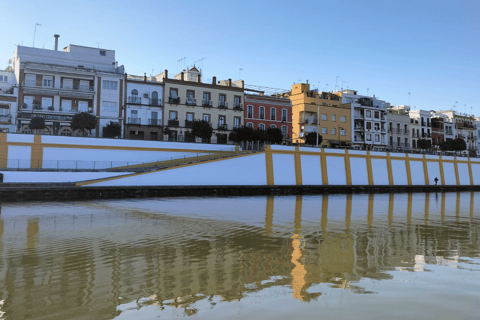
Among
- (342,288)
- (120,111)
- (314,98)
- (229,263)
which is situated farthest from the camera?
(314,98)

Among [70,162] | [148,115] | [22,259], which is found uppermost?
[148,115]

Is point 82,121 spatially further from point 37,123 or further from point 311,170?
point 311,170

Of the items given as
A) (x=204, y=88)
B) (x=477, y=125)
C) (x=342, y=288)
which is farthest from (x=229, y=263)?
(x=477, y=125)

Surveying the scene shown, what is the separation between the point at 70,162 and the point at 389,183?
38.7m

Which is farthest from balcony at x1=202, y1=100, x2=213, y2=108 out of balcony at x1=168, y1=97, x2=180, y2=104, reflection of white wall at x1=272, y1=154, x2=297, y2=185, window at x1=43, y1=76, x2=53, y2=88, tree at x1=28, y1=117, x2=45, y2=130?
tree at x1=28, y1=117, x2=45, y2=130

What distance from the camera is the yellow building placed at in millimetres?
69312

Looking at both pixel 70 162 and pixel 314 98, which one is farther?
pixel 314 98

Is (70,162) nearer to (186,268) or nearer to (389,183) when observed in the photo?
(186,268)

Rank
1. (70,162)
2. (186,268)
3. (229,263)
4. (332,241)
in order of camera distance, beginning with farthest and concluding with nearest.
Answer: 1. (70,162)
2. (332,241)
3. (229,263)
4. (186,268)

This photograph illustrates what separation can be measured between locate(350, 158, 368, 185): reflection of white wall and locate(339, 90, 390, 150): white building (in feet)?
77.7

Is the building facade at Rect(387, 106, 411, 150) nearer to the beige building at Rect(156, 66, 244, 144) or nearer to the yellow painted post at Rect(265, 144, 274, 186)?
the beige building at Rect(156, 66, 244, 144)

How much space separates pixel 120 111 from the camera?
48719 mm

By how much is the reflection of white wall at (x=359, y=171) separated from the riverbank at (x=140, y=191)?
1.52 metres

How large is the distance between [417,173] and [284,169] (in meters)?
23.1
